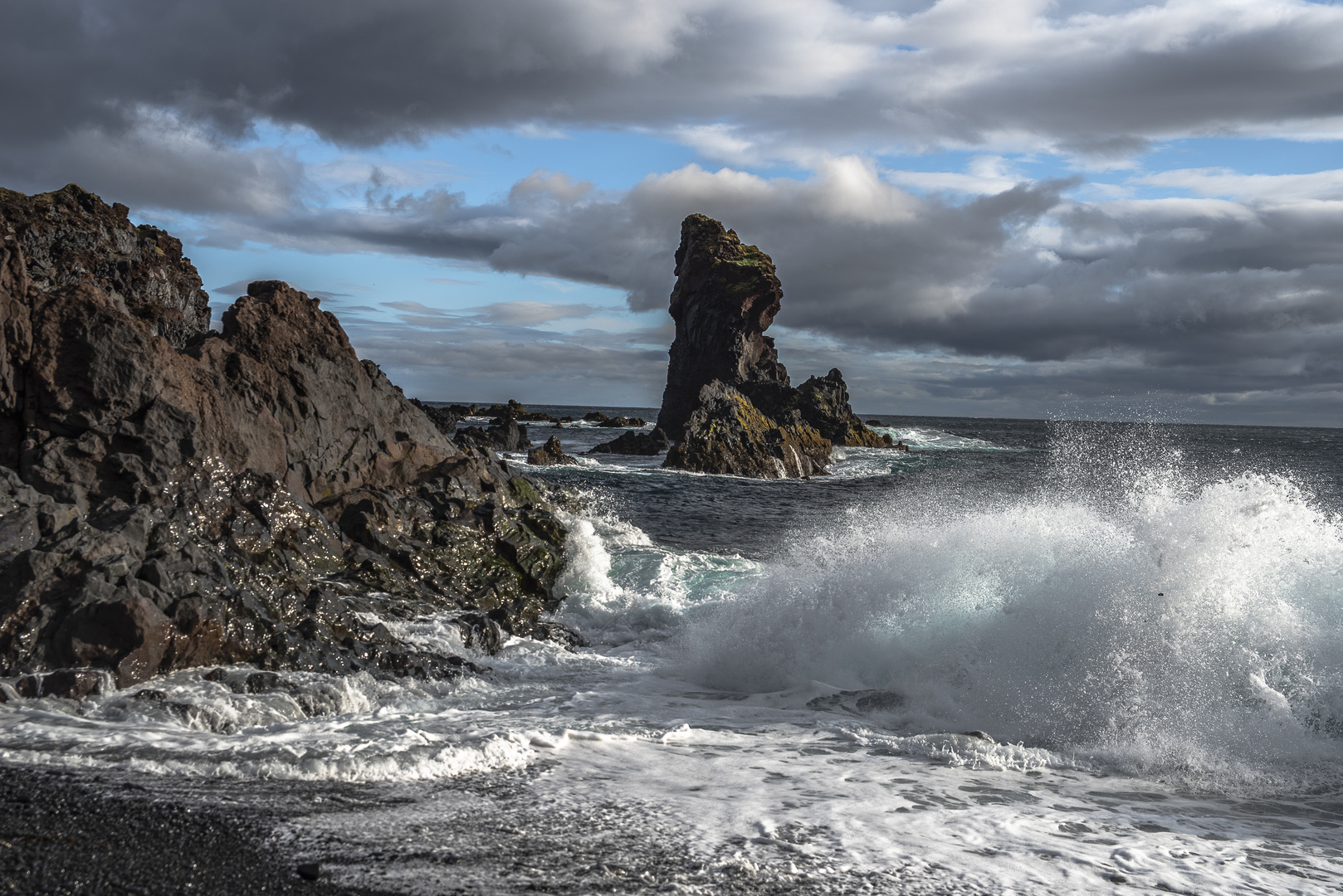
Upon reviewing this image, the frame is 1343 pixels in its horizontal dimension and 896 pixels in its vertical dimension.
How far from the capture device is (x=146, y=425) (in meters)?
9.05

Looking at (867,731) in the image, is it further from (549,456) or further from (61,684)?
(549,456)

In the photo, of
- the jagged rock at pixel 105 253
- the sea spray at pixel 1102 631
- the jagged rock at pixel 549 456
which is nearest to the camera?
the sea spray at pixel 1102 631

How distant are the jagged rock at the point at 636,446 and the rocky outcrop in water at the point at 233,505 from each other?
34551 millimetres

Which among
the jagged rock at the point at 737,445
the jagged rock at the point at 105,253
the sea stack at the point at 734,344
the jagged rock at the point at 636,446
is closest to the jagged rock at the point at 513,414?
the jagged rock at the point at 636,446

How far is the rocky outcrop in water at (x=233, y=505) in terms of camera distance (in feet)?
21.5

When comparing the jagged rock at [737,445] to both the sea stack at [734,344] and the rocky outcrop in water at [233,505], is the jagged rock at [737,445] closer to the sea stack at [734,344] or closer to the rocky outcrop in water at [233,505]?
the sea stack at [734,344]

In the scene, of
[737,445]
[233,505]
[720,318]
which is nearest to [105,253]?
[233,505]

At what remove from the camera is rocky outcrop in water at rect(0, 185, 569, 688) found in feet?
21.5

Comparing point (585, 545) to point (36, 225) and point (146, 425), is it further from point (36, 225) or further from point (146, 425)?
point (36, 225)

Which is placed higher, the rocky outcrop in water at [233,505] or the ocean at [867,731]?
the rocky outcrop in water at [233,505]

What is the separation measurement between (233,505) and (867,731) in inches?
280

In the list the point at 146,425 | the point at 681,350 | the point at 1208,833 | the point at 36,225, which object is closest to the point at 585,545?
the point at 146,425

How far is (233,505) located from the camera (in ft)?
29.9

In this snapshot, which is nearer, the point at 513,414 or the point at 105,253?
the point at 105,253
